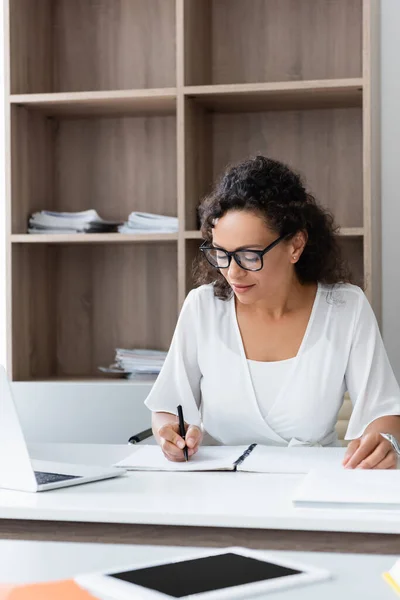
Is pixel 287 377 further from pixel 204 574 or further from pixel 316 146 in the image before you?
pixel 316 146

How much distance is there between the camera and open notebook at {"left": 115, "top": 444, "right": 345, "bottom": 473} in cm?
185

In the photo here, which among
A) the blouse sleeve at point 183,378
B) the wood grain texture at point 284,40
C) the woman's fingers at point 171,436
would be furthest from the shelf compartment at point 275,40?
the woman's fingers at point 171,436

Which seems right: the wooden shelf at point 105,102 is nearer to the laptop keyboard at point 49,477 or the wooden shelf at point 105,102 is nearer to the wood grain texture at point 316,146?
the wood grain texture at point 316,146

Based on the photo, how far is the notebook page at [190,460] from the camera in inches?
73.6

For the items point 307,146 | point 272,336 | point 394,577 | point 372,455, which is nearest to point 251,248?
point 272,336

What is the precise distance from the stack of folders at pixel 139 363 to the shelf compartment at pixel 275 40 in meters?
1.03

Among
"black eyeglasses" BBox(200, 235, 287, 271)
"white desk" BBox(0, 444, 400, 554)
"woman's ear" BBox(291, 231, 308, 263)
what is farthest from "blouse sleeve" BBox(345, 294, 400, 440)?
"white desk" BBox(0, 444, 400, 554)

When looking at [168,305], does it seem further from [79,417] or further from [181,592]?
[181,592]

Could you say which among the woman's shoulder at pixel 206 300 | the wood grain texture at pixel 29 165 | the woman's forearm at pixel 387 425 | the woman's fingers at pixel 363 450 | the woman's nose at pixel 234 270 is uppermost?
the wood grain texture at pixel 29 165

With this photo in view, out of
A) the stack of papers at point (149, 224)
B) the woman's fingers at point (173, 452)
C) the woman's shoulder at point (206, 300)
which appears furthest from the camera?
the stack of papers at point (149, 224)

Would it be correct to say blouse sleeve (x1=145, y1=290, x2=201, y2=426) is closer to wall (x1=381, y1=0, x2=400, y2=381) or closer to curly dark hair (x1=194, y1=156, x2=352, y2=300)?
curly dark hair (x1=194, y1=156, x2=352, y2=300)

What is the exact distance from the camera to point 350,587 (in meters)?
1.19

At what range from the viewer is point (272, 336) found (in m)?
2.40

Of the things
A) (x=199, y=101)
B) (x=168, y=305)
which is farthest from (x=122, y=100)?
(x=168, y=305)
